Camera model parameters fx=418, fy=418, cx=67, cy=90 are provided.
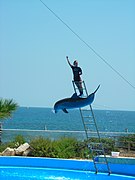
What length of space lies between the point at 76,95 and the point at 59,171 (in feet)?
10.1

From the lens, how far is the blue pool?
11273 millimetres

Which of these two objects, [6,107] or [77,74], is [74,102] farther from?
[6,107]

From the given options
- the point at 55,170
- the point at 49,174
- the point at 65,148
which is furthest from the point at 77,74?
the point at 65,148

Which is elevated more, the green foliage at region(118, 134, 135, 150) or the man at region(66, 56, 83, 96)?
the man at region(66, 56, 83, 96)

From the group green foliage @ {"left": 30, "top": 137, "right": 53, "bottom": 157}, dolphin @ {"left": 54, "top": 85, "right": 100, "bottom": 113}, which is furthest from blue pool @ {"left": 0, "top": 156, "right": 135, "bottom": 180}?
dolphin @ {"left": 54, "top": 85, "right": 100, "bottom": 113}

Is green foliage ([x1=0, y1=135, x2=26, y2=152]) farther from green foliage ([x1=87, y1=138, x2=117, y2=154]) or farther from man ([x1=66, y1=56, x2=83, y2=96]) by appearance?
man ([x1=66, y1=56, x2=83, y2=96])

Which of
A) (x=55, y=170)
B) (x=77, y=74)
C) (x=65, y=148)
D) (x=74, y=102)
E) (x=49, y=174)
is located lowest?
(x=49, y=174)

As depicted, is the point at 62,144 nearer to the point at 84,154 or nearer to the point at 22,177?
the point at 84,154

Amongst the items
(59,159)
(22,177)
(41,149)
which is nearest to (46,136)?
(41,149)

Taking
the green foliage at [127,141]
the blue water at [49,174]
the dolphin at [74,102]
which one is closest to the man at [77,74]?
the dolphin at [74,102]

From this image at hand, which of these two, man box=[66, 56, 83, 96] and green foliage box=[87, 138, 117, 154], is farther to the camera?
green foliage box=[87, 138, 117, 154]

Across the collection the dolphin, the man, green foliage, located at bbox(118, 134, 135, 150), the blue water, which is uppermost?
the man

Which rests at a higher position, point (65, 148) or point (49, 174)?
point (65, 148)

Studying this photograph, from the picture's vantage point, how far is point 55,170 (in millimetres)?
12039
